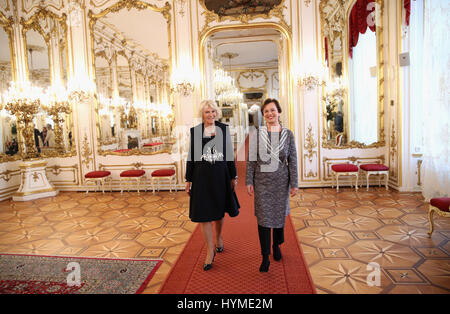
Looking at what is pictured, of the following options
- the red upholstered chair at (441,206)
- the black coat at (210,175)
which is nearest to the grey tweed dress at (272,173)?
the black coat at (210,175)

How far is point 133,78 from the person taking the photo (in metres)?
6.88

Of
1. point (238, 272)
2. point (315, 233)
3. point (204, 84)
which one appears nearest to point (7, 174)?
point (204, 84)

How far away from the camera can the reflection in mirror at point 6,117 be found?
648cm

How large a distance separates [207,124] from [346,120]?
4533 mm

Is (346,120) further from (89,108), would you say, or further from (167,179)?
(89,108)

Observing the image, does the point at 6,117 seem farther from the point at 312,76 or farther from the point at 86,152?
the point at 312,76

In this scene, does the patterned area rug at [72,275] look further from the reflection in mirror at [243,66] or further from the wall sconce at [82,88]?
the reflection in mirror at [243,66]

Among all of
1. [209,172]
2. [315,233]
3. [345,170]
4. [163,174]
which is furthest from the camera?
[163,174]

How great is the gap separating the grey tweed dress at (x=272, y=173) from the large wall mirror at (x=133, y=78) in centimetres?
417

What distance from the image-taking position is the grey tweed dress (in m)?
2.54

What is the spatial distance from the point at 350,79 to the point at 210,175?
5.02 m

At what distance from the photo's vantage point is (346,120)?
6.21m

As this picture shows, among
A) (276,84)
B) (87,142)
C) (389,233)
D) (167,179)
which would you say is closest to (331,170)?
(389,233)

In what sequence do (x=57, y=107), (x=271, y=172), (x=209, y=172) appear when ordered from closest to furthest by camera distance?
(x=271, y=172) < (x=209, y=172) < (x=57, y=107)
